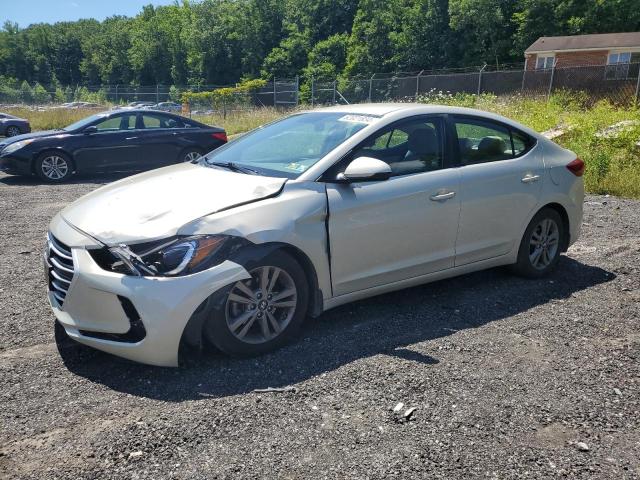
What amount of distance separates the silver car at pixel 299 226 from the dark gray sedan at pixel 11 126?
21.2 m

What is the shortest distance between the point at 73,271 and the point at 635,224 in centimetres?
687

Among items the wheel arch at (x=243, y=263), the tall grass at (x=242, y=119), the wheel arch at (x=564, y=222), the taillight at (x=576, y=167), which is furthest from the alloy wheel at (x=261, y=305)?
the tall grass at (x=242, y=119)

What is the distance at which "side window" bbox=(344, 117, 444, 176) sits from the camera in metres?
4.39

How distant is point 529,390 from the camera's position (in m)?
3.38

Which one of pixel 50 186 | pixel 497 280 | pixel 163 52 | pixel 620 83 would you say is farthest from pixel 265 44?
pixel 497 280

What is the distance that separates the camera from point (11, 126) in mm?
22688

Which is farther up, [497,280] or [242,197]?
[242,197]

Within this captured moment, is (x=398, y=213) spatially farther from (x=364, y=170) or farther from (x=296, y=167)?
(x=296, y=167)

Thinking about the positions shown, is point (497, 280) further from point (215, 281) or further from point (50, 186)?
point (50, 186)

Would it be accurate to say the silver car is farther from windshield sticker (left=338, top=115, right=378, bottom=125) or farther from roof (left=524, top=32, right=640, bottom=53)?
roof (left=524, top=32, right=640, bottom=53)

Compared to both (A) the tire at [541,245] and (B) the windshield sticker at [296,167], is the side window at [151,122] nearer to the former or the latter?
(B) the windshield sticker at [296,167]

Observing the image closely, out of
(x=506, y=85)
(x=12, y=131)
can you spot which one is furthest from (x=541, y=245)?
(x=506, y=85)

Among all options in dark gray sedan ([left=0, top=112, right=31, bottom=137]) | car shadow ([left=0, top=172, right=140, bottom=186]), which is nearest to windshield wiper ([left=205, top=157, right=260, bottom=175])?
car shadow ([left=0, top=172, right=140, bottom=186])

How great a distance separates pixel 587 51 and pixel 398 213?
161ft
